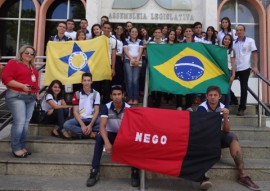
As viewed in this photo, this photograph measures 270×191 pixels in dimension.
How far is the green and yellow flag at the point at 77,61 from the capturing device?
6.30 metres

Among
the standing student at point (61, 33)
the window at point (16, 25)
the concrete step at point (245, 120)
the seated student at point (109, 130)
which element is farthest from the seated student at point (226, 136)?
the window at point (16, 25)

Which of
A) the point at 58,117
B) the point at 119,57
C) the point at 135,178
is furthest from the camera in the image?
the point at 119,57

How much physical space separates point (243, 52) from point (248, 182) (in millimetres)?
3305

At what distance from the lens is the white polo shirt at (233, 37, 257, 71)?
6594 millimetres

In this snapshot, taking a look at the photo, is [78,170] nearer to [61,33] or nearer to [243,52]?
[61,33]

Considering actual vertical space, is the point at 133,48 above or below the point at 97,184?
above

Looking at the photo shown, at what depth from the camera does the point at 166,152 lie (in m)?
4.18

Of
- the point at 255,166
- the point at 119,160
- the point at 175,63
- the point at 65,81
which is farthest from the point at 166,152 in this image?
the point at 65,81

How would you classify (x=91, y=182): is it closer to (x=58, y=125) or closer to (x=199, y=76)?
(x=58, y=125)

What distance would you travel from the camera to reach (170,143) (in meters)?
4.20

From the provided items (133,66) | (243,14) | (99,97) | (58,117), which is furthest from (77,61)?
(243,14)

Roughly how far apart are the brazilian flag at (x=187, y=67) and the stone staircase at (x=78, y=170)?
4.27ft

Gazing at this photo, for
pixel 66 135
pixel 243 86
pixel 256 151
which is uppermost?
pixel 243 86

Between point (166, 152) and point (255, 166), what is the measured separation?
1.42 m
